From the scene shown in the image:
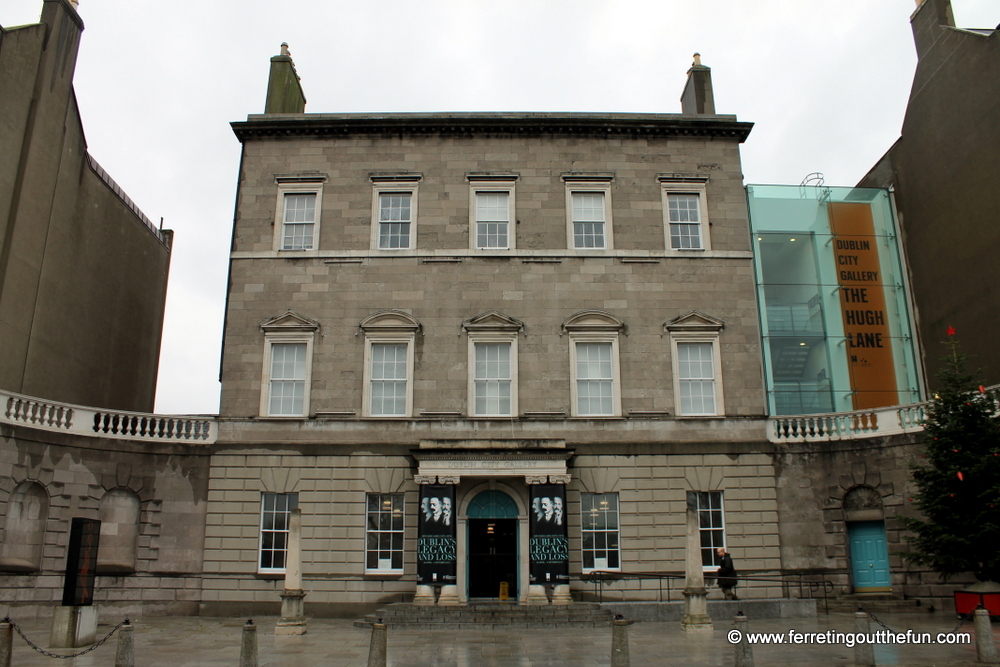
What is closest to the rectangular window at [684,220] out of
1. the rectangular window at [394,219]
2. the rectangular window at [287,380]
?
the rectangular window at [394,219]

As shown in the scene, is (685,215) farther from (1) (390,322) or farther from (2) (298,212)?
(2) (298,212)

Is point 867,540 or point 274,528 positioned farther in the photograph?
point 274,528

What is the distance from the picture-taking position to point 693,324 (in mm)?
23109

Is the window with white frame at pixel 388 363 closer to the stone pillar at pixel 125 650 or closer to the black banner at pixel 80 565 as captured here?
the black banner at pixel 80 565

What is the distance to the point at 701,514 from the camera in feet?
72.4

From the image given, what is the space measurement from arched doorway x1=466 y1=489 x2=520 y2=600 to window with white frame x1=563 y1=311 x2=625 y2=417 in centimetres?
351

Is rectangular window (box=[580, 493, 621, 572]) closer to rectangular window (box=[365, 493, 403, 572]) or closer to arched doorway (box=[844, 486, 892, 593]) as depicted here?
rectangular window (box=[365, 493, 403, 572])

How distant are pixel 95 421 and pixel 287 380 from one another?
553cm

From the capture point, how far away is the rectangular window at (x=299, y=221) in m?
24.1

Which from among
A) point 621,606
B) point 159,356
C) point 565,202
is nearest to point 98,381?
point 159,356

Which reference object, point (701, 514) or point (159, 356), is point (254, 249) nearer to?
point (159, 356)

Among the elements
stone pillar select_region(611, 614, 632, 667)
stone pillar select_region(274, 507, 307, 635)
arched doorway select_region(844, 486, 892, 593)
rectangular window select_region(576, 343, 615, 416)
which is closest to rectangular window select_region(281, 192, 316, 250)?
rectangular window select_region(576, 343, 615, 416)

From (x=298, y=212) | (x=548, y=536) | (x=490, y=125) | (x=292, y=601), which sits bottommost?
(x=292, y=601)

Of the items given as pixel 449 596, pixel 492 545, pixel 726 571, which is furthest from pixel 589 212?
pixel 449 596
